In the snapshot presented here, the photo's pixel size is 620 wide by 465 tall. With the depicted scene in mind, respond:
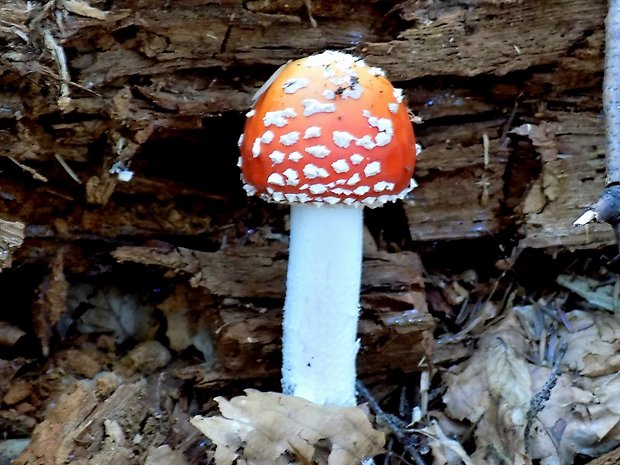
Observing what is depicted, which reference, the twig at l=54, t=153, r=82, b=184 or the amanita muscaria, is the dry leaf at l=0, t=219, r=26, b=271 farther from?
the amanita muscaria

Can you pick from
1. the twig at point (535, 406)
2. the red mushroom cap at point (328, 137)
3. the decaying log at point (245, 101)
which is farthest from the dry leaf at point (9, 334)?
the twig at point (535, 406)

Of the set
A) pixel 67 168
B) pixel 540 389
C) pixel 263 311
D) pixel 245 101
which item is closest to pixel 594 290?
pixel 540 389

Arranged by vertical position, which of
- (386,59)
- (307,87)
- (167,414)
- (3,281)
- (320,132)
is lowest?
(167,414)

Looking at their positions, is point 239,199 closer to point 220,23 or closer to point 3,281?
point 220,23

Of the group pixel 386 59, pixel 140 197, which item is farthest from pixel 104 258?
pixel 386 59

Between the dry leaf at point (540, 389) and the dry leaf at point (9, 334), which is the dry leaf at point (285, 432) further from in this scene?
the dry leaf at point (9, 334)

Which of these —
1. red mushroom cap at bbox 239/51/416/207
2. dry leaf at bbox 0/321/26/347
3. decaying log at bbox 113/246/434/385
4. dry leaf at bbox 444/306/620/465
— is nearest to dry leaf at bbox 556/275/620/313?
dry leaf at bbox 444/306/620/465
